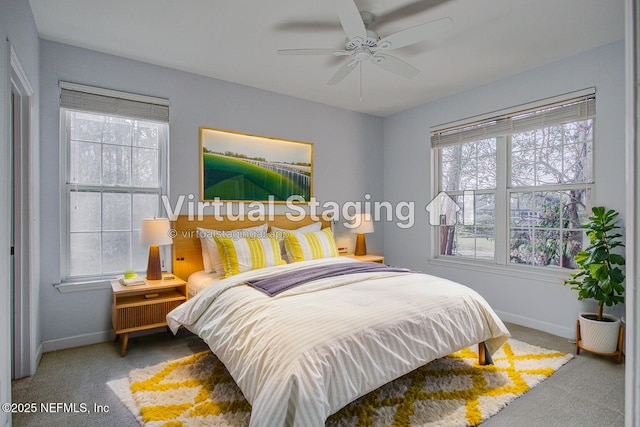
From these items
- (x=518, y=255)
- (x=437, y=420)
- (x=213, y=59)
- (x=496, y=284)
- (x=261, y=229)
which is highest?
(x=213, y=59)

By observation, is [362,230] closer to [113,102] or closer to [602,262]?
[602,262]

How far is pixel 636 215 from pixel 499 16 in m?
2.42

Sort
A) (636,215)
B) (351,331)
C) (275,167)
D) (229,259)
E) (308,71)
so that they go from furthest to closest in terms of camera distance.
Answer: (275,167), (308,71), (229,259), (351,331), (636,215)

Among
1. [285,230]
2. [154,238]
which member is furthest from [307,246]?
[154,238]

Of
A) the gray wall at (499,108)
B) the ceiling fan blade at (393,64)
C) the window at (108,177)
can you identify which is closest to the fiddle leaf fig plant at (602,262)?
the gray wall at (499,108)

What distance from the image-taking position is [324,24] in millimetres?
2531

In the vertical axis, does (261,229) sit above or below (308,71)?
below

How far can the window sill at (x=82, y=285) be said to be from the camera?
2828mm

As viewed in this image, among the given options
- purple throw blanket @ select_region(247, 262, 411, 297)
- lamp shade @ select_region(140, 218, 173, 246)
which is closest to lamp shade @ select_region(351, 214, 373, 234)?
purple throw blanket @ select_region(247, 262, 411, 297)

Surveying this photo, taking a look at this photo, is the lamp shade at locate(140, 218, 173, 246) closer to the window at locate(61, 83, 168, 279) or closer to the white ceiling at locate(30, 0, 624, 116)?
the window at locate(61, 83, 168, 279)

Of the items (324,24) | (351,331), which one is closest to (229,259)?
(351,331)

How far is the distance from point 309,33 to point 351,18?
769mm

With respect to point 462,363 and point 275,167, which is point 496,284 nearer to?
point 462,363

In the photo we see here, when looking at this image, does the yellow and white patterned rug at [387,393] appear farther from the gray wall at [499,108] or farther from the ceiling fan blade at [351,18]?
the ceiling fan blade at [351,18]
